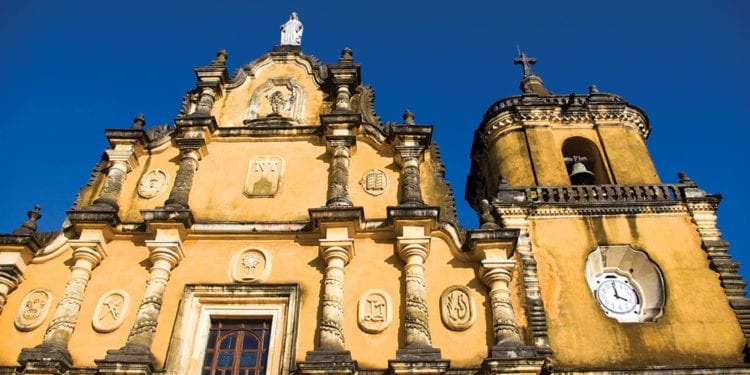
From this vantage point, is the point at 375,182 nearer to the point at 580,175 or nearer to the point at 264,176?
the point at 264,176

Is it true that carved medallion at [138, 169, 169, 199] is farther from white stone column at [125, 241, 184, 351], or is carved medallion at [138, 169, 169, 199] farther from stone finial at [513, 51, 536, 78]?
stone finial at [513, 51, 536, 78]

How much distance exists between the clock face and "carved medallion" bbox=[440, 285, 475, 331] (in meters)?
3.38

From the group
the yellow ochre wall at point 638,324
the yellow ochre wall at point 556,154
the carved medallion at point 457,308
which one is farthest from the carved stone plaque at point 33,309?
the yellow ochre wall at point 556,154

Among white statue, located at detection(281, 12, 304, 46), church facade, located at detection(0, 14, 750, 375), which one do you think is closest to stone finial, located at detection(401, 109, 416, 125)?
church facade, located at detection(0, 14, 750, 375)

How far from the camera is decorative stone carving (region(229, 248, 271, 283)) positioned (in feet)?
33.8

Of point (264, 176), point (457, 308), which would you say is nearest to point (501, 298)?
point (457, 308)

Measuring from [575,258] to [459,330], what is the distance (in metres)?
3.71

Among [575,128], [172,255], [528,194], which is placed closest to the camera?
[172,255]

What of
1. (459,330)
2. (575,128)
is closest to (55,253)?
(459,330)

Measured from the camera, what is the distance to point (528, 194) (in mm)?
13344

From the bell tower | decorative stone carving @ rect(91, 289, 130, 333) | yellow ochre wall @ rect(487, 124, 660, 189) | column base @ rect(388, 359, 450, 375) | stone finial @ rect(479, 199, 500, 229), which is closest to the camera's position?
column base @ rect(388, 359, 450, 375)

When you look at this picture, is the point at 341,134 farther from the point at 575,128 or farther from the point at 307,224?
the point at 575,128

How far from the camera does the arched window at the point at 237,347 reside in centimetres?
941

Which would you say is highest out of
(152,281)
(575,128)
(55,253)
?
(575,128)
